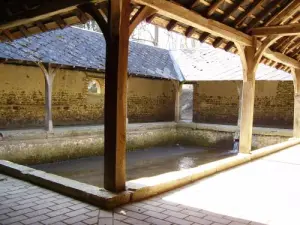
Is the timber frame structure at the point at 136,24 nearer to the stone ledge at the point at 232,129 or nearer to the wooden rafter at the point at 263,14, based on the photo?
the wooden rafter at the point at 263,14

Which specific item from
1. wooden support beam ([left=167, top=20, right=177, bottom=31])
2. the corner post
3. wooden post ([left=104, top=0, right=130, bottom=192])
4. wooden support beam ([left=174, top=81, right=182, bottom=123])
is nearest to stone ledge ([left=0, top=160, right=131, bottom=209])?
wooden post ([left=104, top=0, right=130, bottom=192])

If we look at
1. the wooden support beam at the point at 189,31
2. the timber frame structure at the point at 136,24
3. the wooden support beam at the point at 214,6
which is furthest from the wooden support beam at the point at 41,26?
the wooden support beam at the point at 214,6

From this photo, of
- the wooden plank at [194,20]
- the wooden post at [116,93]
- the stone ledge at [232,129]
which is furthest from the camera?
the stone ledge at [232,129]

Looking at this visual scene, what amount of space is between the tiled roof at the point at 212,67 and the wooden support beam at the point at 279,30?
845 cm

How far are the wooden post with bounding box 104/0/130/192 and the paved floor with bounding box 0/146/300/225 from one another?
0.48m

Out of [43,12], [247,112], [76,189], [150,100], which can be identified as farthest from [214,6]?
[150,100]

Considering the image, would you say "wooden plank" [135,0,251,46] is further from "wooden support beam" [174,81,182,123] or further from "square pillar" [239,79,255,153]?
"wooden support beam" [174,81,182,123]

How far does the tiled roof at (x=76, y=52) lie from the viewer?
36.5ft

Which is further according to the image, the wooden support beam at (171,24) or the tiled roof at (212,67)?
the tiled roof at (212,67)

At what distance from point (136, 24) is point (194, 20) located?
1261 mm

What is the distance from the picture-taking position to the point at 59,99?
14.0 m

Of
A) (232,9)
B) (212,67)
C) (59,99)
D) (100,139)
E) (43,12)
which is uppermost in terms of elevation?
(212,67)

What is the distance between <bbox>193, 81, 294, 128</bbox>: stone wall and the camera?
16.2 meters

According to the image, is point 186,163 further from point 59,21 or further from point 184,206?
point 184,206
